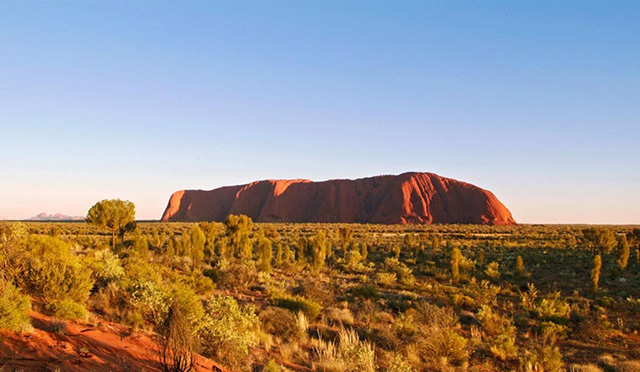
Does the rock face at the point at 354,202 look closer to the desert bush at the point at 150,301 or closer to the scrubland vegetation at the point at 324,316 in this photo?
the scrubland vegetation at the point at 324,316

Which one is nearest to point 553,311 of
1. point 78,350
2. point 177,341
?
point 177,341

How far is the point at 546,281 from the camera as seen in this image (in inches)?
822

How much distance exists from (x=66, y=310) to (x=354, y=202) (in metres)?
112

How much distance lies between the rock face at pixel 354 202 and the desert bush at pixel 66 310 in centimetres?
9654

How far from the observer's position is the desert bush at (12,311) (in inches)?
226

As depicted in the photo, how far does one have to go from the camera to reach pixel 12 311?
581 cm

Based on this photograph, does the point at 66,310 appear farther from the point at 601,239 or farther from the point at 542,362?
the point at 601,239

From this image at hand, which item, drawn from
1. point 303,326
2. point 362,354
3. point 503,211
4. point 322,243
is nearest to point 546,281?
point 322,243

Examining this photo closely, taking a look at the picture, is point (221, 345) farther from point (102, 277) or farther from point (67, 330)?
point (102, 277)

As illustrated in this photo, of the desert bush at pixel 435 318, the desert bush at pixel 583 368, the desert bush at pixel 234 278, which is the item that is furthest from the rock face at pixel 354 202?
the desert bush at pixel 583 368

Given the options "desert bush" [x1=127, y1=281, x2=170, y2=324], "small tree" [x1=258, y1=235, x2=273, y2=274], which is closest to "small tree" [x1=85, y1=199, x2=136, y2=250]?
"small tree" [x1=258, y1=235, x2=273, y2=274]

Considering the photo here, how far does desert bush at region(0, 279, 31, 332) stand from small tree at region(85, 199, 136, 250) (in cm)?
1920

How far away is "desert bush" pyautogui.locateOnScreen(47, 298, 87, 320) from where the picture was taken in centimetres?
730

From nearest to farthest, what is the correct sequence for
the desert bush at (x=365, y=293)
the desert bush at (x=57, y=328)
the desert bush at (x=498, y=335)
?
the desert bush at (x=57, y=328)
the desert bush at (x=498, y=335)
the desert bush at (x=365, y=293)
